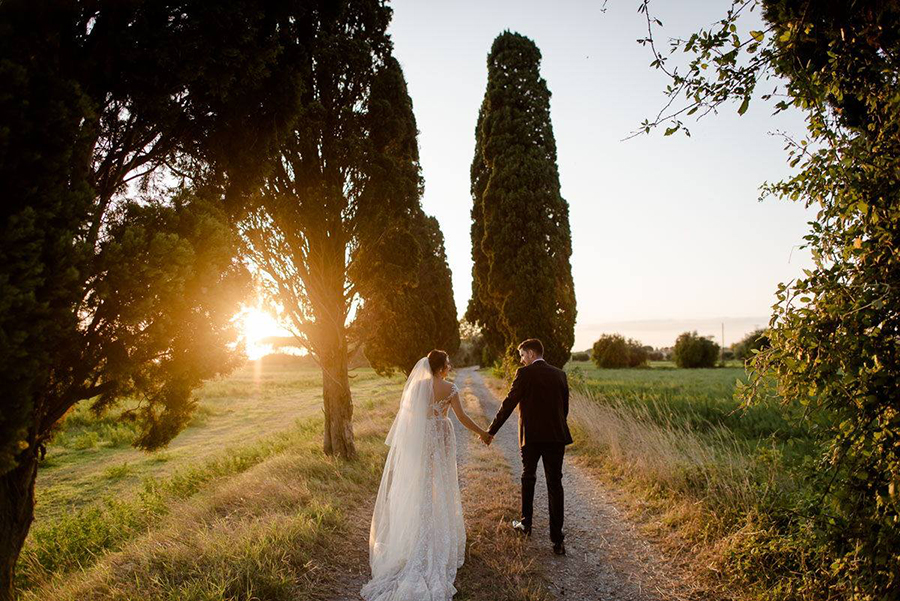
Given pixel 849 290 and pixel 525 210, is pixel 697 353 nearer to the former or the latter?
pixel 525 210

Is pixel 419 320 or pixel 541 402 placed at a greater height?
pixel 419 320

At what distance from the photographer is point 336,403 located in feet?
28.9

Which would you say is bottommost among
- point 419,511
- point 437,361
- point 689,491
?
point 689,491

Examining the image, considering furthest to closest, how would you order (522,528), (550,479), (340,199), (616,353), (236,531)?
(616,353) → (340,199) → (522,528) → (550,479) → (236,531)

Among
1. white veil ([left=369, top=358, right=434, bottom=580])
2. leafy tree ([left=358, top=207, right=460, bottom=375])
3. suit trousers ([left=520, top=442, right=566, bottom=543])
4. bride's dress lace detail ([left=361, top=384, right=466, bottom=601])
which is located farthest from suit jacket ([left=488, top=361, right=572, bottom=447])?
leafy tree ([left=358, top=207, right=460, bottom=375])

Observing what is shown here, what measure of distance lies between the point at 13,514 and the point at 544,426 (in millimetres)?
4988

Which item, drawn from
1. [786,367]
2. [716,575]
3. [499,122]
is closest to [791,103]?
[786,367]

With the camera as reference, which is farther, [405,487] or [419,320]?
[419,320]

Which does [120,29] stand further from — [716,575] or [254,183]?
[716,575]

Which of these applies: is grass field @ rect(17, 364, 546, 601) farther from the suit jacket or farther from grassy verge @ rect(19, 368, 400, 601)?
the suit jacket

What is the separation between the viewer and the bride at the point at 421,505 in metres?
4.20

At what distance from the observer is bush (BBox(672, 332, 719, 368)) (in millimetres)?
46844

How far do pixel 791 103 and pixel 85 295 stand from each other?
5.47 m

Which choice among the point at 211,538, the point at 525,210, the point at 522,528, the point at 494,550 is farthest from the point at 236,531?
the point at 525,210
